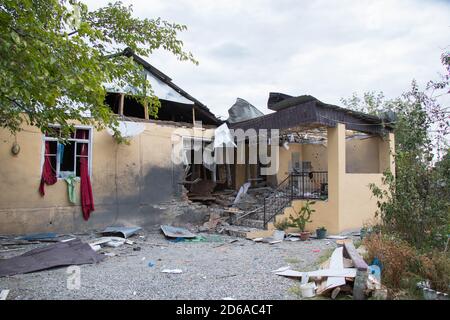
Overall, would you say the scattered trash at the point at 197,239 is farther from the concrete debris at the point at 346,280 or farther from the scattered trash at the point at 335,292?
the scattered trash at the point at 335,292

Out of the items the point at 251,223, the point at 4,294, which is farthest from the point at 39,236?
the point at 251,223

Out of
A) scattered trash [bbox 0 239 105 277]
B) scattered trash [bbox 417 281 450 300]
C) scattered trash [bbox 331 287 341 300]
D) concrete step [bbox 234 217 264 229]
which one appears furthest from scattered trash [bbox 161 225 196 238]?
scattered trash [bbox 417 281 450 300]

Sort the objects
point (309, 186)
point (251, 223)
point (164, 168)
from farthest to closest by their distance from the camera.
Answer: point (309, 186) < point (164, 168) < point (251, 223)

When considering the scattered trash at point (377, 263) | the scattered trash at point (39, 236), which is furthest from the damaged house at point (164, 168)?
the scattered trash at point (377, 263)

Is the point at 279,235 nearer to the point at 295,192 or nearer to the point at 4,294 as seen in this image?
the point at 295,192

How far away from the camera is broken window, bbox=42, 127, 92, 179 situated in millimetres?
9031

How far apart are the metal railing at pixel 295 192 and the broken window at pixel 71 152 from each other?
565 centimetres

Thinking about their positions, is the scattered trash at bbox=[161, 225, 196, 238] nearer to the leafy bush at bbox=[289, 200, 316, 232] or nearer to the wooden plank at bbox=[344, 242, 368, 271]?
the leafy bush at bbox=[289, 200, 316, 232]

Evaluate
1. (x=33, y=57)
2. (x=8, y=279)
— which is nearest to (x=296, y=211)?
(x=8, y=279)

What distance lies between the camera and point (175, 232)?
9406 millimetres

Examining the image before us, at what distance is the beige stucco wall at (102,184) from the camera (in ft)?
27.5

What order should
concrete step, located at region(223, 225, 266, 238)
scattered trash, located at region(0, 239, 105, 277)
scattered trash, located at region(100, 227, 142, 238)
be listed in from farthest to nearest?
concrete step, located at region(223, 225, 266, 238)
scattered trash, located at region(100, 227, 142, 238)
scattered trash, located at region(0, 239, 105, 277)

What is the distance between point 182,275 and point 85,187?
16.5ft

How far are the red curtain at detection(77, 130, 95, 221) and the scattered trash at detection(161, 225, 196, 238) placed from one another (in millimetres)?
2145
